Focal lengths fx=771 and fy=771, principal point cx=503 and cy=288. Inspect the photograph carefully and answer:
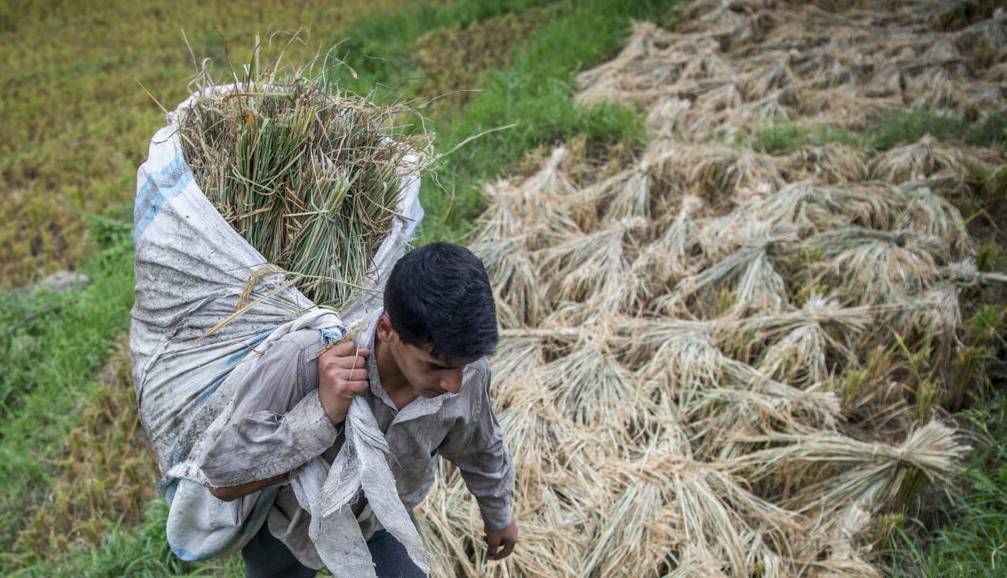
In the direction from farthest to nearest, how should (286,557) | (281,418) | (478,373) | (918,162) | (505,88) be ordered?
(505,88) → (918,162) → (286,557) → (478,373) → (281,418)

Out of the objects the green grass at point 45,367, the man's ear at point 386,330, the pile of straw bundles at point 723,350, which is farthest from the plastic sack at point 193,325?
the green grass at point 45,367

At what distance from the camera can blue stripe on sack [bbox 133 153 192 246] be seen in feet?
5.13

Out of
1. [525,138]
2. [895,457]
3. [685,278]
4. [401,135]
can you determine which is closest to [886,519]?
[895,457]

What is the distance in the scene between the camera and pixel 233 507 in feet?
4.67

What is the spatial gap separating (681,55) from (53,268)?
452 centimetres

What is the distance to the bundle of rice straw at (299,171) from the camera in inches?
63.9

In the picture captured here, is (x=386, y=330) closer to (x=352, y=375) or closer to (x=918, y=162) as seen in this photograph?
(x=352, y=375)

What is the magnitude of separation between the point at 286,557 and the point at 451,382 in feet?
2.14

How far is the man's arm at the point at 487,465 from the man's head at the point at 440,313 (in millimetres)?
240

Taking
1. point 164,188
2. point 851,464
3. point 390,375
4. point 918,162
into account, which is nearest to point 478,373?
point 390,375

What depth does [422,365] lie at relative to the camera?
4.20 ft

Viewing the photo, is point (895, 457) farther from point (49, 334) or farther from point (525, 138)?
point (49, 334)

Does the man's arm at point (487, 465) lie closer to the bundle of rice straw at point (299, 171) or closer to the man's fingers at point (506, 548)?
the man's fingers at point (506, 548)

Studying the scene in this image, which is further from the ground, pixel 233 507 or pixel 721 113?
pixel 233 507
